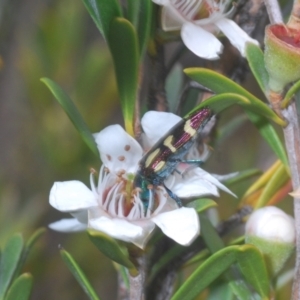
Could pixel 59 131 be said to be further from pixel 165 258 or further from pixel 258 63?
pixel 258 63

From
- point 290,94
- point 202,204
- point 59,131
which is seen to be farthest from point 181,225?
point 59,131

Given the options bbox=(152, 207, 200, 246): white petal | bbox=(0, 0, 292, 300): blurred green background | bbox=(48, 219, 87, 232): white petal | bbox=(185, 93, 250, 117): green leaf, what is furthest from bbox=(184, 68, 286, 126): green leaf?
bbox=(0, 0, 292, 300): blurred green background

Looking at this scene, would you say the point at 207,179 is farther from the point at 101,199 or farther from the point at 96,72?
the point at 96,72

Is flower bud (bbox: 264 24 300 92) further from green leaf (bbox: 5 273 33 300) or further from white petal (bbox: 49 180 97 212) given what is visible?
green leaf (bbox: 5 273 33 300)

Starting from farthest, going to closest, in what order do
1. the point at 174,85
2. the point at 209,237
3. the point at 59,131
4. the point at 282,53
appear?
the point at 59,131 < the point at 174,85 < the point at 209,237 < the point at 282,53

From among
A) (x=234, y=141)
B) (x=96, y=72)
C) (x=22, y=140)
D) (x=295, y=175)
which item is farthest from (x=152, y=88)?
(x=234, y=141)

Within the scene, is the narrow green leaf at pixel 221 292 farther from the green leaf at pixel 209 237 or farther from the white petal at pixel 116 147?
the white petal at pixel 116 147

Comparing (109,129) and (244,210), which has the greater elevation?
(109,129)
